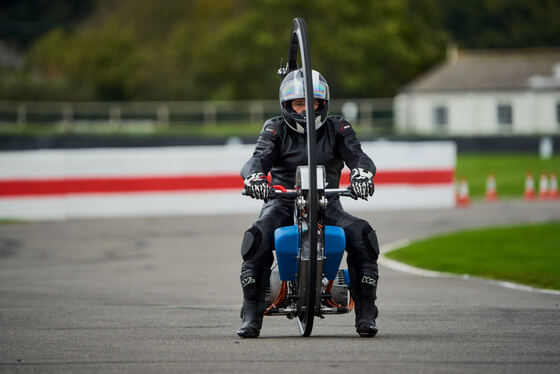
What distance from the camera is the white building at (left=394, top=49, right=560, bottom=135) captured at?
68.2 m

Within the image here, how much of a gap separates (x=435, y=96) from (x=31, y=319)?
207 feet

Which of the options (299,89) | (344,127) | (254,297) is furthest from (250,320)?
(299,89)

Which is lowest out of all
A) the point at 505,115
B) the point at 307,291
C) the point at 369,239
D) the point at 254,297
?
the point at 505,115

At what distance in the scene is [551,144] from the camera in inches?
1726

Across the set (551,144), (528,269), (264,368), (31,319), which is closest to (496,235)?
(528,269)

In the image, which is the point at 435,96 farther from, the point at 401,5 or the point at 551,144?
the point at 551,144

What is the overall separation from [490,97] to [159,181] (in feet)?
166

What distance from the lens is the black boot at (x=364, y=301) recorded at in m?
7.81

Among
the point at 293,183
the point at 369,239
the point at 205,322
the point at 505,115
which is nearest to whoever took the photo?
the point at 369,239

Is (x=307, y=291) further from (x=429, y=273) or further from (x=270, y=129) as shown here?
(x=429, y=273)

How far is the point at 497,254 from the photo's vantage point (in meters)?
14.9

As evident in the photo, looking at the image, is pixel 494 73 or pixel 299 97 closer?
pixel 299 97

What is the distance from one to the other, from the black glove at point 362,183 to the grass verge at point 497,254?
15.4 feet

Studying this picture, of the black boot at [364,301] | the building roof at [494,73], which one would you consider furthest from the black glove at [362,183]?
the building roof at [494,73]
